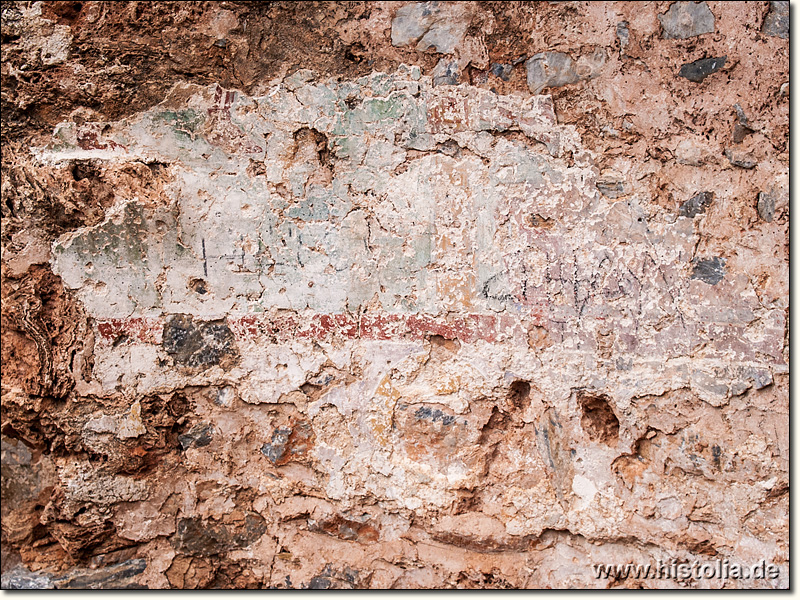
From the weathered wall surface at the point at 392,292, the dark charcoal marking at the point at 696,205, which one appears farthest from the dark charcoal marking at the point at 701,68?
the dark charcoal marking at the point at 696,205

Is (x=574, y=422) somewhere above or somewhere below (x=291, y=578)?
above

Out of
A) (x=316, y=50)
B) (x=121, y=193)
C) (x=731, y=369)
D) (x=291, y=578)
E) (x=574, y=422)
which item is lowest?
(x=291, y=578)

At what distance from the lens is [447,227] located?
1.96 metres

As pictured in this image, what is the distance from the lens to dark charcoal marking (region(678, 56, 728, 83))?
1830mm

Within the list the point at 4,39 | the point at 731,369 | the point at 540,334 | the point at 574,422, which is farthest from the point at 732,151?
the point at 4,39

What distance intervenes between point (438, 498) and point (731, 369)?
0.95m

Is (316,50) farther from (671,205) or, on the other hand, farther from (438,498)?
(438,498)

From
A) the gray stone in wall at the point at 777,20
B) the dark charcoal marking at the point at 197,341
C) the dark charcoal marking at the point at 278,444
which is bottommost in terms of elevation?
the dark charcoal marking at the point at 278,444

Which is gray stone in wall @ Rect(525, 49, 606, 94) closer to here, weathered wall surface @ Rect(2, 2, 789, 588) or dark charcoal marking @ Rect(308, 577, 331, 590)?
weathered wall surface @ Rect(2, 2, 789, 588)

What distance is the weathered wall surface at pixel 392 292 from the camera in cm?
185

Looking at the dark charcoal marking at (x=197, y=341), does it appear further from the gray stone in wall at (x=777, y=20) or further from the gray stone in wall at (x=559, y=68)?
the gray stone in wall at (x=777, y=20)

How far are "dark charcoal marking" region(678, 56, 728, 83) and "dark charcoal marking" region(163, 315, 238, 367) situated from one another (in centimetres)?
160

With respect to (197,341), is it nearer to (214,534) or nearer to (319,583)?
(214,534)

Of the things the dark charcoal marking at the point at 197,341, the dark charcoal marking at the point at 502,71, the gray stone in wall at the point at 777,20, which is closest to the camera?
the gray stone in wall at the point at 777,20
